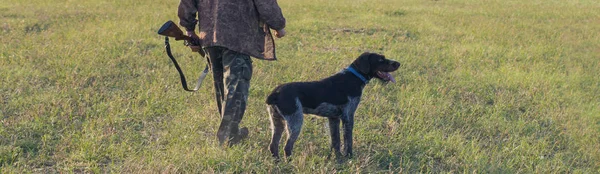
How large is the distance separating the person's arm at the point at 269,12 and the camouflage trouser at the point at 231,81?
42cm

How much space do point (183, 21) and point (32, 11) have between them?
11523 millimetres

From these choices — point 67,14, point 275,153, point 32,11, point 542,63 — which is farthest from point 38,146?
point 32,11

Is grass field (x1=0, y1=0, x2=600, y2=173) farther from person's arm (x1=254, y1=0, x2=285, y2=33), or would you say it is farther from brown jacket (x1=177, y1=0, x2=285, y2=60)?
person's arm (x1=254, y1=0, x2=285, y2=33)

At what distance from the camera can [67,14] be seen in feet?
45.4

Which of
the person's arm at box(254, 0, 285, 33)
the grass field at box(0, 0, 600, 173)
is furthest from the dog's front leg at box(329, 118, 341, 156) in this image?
the person's arm at box(254, 0, 285, 33)

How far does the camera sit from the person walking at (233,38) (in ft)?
14.5

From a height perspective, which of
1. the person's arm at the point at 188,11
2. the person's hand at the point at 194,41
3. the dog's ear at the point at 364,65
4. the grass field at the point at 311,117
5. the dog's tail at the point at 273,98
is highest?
the person's arm at the point at 188,11

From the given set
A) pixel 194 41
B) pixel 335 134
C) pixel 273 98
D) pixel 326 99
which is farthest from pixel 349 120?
pixel 194 41

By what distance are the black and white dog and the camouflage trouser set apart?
0.39 metres

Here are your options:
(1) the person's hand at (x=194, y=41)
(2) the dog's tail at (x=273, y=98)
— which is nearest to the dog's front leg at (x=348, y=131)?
(2) the dog's tail at (x=273, y=98)

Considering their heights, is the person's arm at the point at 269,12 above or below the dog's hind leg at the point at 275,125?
above

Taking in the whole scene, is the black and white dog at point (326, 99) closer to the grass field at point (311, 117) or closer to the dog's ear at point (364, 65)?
the dog's ear at point (364, 65)

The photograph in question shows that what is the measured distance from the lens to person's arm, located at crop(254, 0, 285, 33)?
14.2 feet

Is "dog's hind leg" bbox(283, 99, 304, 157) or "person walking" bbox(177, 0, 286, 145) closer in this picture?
"dog's hind leg" bbox(283, 99, 304, 157)
